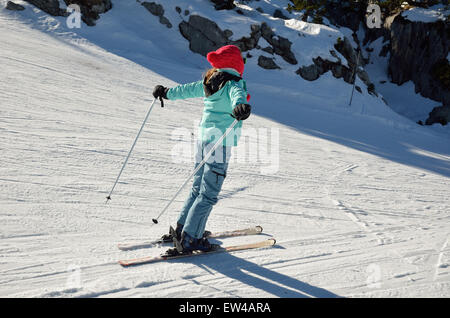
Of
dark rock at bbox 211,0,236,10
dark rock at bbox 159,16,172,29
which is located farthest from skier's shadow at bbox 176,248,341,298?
dark rock at bbox 211,0,236,10

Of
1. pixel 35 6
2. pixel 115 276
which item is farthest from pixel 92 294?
pixel 35 6

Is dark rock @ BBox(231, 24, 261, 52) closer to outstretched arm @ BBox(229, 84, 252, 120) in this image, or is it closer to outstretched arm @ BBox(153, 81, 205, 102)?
outstretched arm @ BBox(153, 81, 205, 102)

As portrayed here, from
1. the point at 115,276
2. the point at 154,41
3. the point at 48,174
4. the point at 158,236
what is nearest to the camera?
the point at 115,276

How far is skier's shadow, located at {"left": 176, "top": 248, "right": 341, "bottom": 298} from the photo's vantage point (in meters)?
2.79

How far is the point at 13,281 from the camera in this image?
2.47 metres

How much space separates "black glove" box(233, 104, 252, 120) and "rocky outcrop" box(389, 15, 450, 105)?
24.7m

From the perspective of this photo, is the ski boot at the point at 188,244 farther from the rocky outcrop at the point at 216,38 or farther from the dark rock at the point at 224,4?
the dark rock at the point at 224,4

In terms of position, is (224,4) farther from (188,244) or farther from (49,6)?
(188,244)

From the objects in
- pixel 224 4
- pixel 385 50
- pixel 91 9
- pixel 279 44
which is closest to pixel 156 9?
pixel 91 9

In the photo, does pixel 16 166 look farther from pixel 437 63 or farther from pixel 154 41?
pixel 437 63

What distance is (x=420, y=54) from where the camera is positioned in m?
24.1

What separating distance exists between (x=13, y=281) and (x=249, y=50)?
53.4 ft

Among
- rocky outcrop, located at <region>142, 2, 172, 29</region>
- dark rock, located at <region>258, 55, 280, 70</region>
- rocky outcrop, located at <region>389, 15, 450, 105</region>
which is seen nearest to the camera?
dark rock, located at <region>258, 55, 280, 70</region>

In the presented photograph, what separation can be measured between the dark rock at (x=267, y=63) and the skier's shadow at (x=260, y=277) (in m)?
14.7
